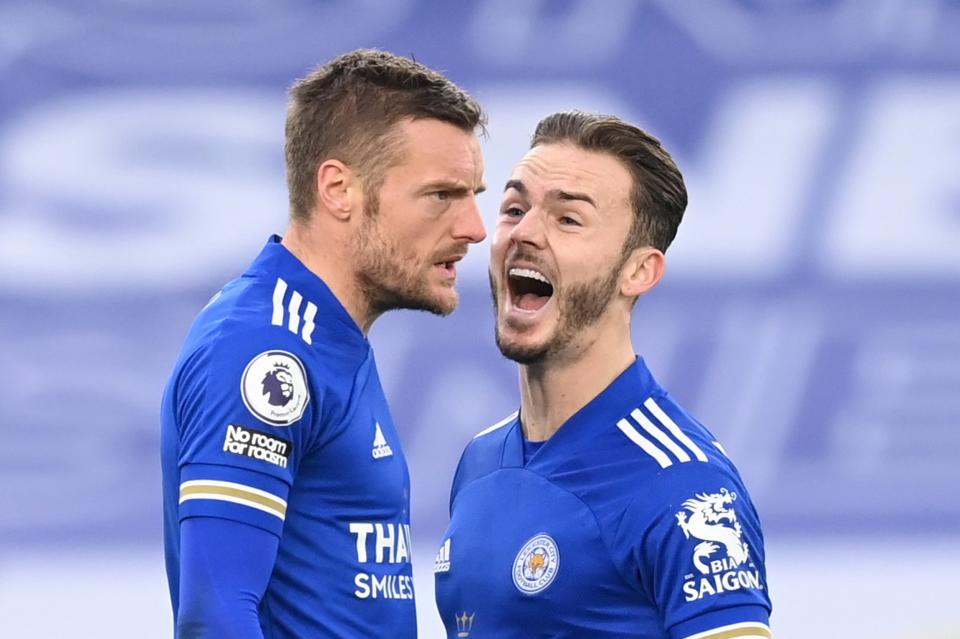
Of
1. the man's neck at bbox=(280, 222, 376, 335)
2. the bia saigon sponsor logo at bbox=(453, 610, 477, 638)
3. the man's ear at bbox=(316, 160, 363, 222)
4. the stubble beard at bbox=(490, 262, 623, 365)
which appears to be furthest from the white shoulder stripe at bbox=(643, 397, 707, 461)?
the man's ear at bbox=(316, 160, 363, 222)

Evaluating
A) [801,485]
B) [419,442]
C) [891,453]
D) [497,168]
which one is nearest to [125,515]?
[419,442]

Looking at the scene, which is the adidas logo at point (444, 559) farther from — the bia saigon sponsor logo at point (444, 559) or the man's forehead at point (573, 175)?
the man's forehead at point (573, 175)

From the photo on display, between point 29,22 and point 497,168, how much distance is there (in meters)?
2.61

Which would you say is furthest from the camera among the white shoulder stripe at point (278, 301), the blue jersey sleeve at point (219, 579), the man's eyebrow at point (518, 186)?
the man's eyebrow at point (518, 186)

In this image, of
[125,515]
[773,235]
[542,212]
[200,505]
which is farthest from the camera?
[773,235]

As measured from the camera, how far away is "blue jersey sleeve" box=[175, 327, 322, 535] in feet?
9.38

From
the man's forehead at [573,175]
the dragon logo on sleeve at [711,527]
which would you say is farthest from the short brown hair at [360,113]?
the dragon logo on sleeve at [711,527]

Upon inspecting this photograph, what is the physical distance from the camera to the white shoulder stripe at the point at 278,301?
10.0 feet

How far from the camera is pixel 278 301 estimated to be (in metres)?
3.12

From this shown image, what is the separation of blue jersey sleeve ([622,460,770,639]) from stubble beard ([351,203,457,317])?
2.10ft

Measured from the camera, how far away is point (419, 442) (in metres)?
7.79

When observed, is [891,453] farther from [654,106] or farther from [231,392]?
[231,392]

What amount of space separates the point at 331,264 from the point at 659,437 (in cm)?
82

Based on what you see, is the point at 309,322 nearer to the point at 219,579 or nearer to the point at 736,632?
the point at 219,579
